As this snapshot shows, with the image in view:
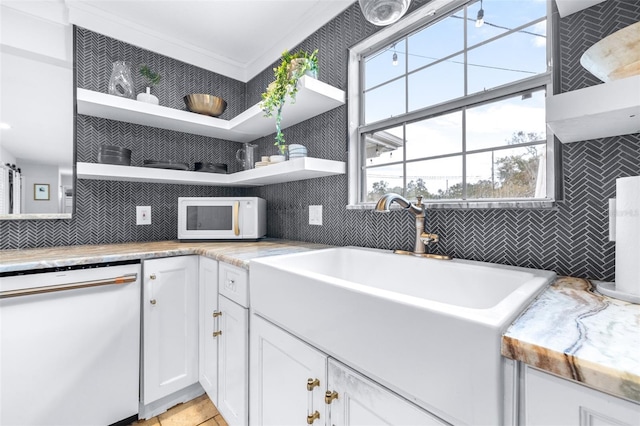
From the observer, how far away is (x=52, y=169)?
1.78 metres

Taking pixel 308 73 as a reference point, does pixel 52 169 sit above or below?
below

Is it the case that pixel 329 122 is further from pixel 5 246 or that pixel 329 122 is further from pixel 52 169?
pixel 5 246

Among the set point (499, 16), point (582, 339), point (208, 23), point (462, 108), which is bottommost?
point (582, 339)

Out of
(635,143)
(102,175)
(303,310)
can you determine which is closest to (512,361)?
(303,310)

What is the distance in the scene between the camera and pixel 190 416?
Result: 5.23ft

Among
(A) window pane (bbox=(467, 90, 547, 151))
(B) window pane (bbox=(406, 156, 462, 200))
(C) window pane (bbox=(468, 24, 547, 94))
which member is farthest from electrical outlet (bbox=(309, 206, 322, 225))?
(C) window pane (bbox=(468, 24, 547, 94))

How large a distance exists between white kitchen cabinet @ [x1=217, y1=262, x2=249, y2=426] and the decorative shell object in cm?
130

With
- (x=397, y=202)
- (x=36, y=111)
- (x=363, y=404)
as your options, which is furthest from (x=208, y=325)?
(x=36, y=111)

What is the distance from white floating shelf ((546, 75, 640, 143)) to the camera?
2.05 feet

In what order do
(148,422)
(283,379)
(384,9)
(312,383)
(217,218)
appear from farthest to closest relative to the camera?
(217,218) < (148,422) < (384,9) < (283,379) < (312,383)

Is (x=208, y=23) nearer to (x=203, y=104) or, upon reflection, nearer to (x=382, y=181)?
(x=203, y=104)

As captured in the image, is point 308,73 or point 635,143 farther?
point 308,73

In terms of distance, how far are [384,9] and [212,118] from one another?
1.50 m

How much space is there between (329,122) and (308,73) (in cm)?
34
